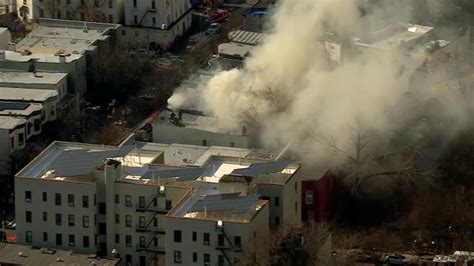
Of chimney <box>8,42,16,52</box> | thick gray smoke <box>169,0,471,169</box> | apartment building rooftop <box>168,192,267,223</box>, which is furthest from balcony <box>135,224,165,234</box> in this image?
chimney <box>8,42,16,52</box>

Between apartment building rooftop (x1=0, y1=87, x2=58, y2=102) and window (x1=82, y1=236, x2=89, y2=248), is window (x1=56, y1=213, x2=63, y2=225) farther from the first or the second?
apartment building rooftop (x1=0, y1=87, x2=58, y2=102)

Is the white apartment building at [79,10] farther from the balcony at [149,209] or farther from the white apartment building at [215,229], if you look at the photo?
the white apartment building at [215,229]

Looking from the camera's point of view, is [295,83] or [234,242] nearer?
[234,242]

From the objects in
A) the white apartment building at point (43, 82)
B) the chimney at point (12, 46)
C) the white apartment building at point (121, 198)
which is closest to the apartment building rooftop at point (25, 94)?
the white apartment building at point (43, 82)

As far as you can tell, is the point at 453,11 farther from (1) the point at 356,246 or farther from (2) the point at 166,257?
(2) the point at 166,257

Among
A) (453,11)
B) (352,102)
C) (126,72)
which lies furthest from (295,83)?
(453,11)

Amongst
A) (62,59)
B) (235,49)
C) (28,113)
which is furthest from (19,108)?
(235,49)
